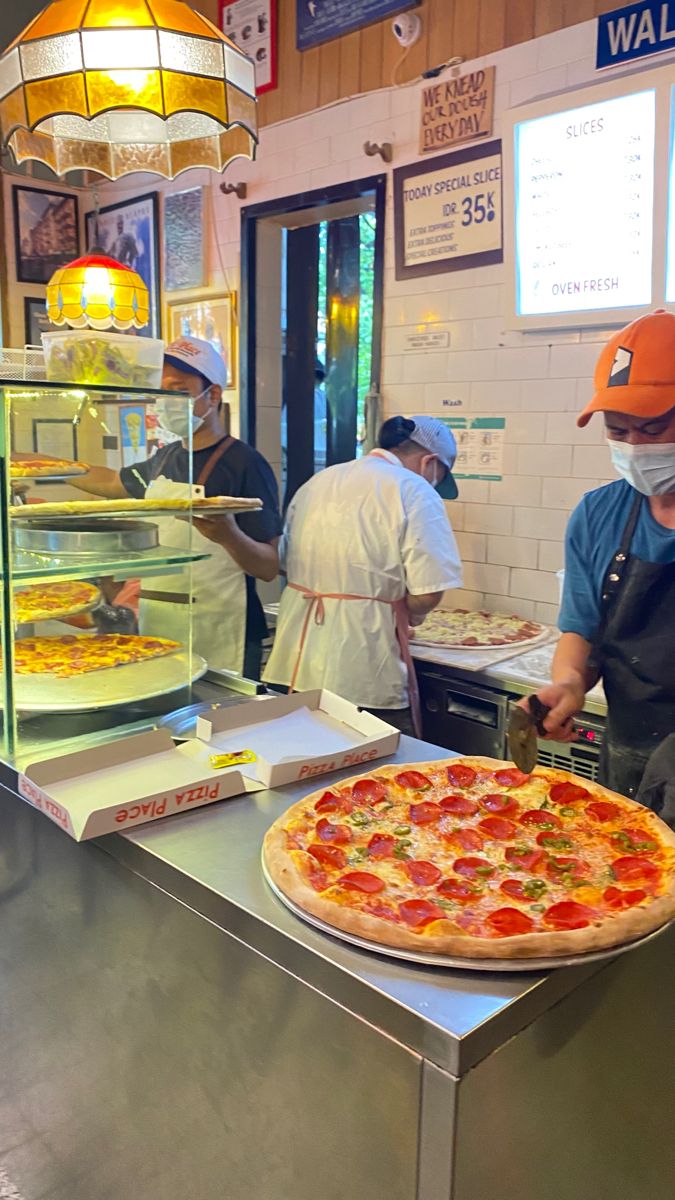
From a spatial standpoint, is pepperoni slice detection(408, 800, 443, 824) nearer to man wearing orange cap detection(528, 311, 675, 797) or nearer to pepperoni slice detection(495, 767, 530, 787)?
pepperoni slice detection(495, 767, 530, 787)

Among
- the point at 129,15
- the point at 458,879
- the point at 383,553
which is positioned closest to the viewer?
the point at 458,879

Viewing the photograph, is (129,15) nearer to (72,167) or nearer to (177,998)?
(72,167)

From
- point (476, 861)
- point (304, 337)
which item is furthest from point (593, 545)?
point (304, 337)

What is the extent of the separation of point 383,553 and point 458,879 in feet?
5.50

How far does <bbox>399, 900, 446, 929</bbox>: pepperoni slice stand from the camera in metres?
1.12

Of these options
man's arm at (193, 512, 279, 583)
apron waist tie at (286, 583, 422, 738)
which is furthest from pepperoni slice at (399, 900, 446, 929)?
apron waist tie at (286, 583, 422, 738)

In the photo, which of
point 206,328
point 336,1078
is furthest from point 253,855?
point 206,328

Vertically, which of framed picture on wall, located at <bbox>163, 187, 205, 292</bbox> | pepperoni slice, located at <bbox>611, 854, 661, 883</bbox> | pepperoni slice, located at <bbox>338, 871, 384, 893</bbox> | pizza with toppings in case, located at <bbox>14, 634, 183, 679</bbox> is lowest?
pepperoni slice, located at <bbox>611, 854, 661, 883</bbox>

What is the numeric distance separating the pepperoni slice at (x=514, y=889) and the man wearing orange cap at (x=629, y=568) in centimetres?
69

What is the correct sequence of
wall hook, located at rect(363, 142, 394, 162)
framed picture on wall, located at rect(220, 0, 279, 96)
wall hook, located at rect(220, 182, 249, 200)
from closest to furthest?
wall hook, located at rect(363, 142, 394, 162) < framed picture on wall, located at rect(220, 0, 279, 96) < wall hook, located at rect(220, 182, 249, 200)

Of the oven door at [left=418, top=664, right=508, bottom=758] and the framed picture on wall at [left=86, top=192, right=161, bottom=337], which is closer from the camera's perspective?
the oven door at [left=418, top=664, right=508, bottom=758]

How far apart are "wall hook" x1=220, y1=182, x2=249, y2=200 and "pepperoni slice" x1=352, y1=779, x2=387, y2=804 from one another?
381 cm

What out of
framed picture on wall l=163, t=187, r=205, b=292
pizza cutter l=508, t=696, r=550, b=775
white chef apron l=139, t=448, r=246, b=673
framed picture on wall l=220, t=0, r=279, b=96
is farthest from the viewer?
framed picture on wall l=163, t=187, r=205, b=292

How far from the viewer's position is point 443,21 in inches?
140
